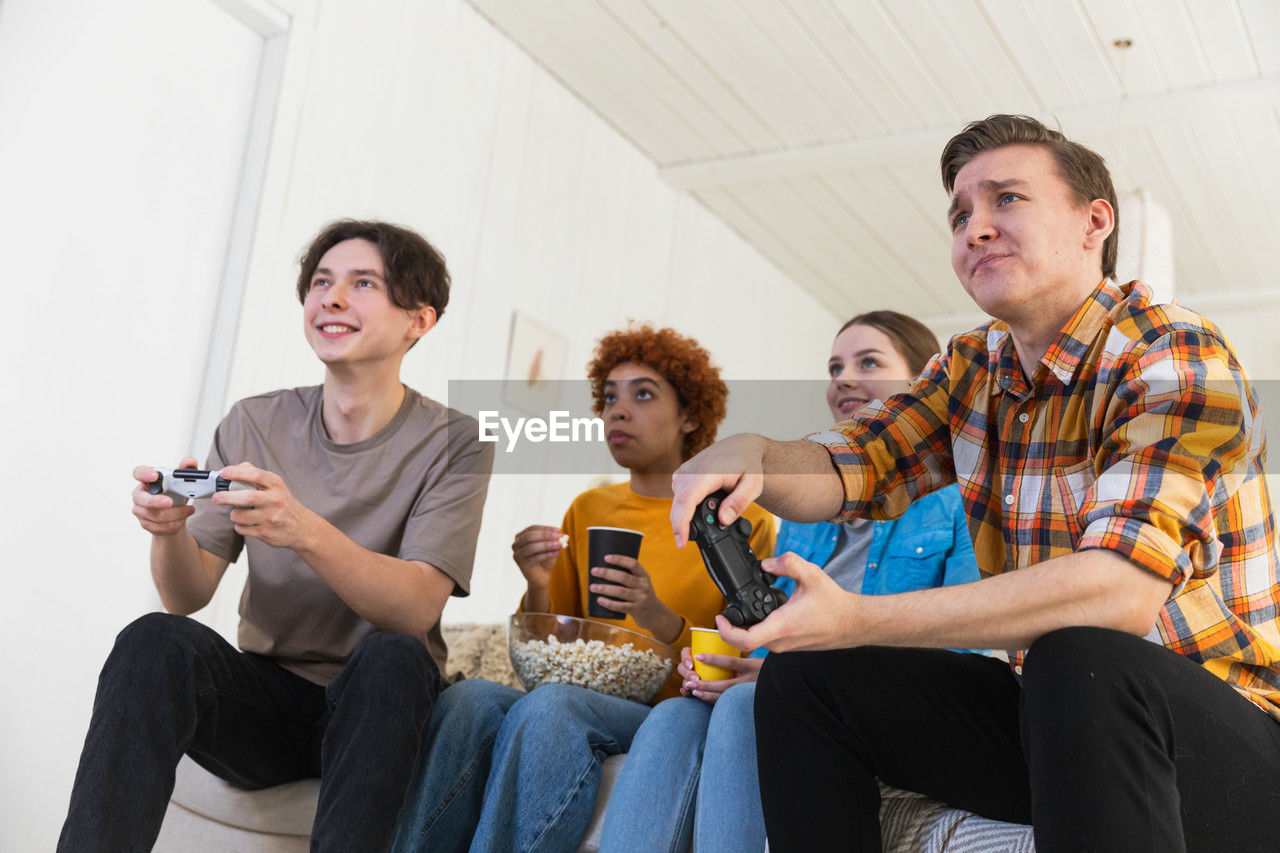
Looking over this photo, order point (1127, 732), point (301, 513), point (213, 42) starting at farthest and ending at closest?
point (213, 42), point (301, 513), point (1127, 732)

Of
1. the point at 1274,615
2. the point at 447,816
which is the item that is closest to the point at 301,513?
the point at 447,816

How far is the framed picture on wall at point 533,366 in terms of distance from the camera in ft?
12.4

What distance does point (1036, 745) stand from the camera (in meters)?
0.95

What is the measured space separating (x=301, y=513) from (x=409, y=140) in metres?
2.19

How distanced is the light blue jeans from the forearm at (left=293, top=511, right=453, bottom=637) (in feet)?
1.20

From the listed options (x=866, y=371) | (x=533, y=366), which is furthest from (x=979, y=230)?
(x=533, y=366)

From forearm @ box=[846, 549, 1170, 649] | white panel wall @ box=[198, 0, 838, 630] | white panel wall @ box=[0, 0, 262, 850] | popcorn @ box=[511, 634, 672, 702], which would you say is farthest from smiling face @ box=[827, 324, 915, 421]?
white panel wall @ box=[0, 0, 262, 850]

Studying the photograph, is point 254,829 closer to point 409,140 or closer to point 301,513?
point 301,513

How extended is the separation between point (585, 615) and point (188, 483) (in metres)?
0.74

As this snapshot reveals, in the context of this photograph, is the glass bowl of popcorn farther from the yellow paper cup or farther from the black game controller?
the black game controller

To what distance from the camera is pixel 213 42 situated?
9.24ft

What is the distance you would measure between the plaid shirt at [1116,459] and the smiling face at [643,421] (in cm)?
90

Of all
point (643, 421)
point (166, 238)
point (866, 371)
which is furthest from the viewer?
point (166, 238)

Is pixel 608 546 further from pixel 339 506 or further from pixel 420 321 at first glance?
pixel 420 321
